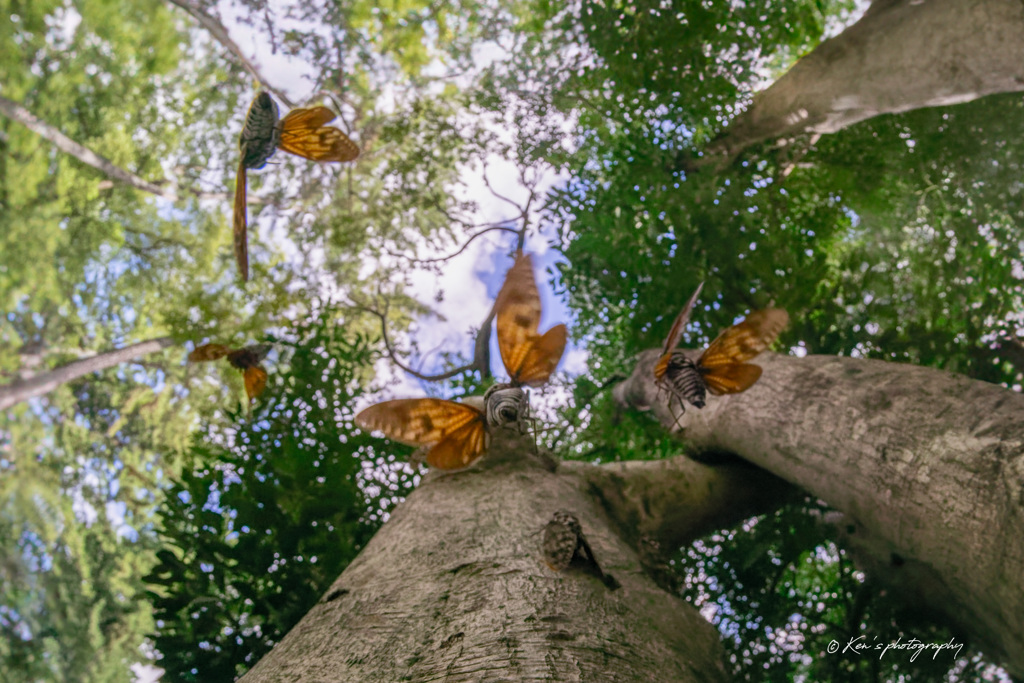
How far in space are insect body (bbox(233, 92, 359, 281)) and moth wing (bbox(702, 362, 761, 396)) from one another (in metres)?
1.95

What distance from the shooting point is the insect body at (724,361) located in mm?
2180

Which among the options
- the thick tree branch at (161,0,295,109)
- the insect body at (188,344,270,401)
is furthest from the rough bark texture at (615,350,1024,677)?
the thick tree branch at (161,0,295,109)

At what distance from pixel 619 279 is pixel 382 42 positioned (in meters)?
5.01

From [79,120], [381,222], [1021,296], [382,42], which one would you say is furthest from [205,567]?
[79,120]

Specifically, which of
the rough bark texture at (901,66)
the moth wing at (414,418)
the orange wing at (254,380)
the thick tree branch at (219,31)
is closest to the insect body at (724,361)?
the moth wing at (414,418)

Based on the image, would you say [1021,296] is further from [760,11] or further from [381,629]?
[381,629]

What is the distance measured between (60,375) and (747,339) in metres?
8.53

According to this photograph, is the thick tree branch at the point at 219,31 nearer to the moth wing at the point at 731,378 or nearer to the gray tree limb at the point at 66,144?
the gray tree limb at the point at 66,144

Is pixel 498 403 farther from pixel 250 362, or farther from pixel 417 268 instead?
pixel 417 268

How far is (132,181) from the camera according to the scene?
7.92 m

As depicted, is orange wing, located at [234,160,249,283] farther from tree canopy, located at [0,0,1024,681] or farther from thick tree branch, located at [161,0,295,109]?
thick tree branch, located at [161,0,295,109]

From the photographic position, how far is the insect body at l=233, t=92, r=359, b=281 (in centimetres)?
257

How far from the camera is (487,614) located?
127 centimetres

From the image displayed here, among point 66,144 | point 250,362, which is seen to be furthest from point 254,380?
point 66,144
